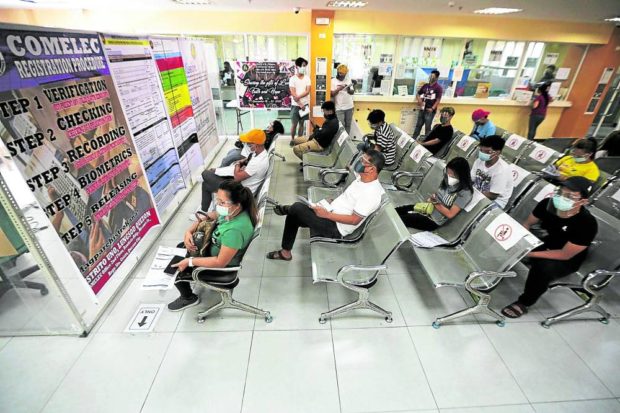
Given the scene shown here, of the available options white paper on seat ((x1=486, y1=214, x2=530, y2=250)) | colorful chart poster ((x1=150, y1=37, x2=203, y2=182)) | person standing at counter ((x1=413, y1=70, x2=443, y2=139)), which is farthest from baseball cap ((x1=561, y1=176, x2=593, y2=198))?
person standing at counter ((x1=413, y1=70, x2=443, y2=139))

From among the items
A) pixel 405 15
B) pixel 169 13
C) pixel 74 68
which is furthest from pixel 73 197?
pixel 405 15

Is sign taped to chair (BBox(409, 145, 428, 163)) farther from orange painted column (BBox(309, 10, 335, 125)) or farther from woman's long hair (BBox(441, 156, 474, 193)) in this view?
orange painted column (BBox(309, 10, 335, 125))

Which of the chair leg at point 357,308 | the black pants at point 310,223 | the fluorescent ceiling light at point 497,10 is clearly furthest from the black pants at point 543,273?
the fluorescent ceiling light at point 497,10

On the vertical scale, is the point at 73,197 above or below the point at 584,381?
above

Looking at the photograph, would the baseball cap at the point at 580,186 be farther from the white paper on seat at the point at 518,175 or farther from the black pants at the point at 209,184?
the black pants at the point at 209,184

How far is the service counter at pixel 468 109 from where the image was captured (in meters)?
6.81

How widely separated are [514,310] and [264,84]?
229 inches

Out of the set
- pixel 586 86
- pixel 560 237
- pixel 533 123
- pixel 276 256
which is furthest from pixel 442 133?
pixel 586 86

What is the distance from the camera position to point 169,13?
5867mm

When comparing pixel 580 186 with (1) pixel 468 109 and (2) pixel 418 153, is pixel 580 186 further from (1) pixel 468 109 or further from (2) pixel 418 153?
(1) pixel 468 109

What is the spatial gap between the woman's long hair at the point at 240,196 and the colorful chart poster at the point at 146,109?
5.02 feet

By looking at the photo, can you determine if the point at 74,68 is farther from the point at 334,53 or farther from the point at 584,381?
the point at 334,53

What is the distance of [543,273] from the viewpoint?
88.6 inches

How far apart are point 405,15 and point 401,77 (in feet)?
4.08
